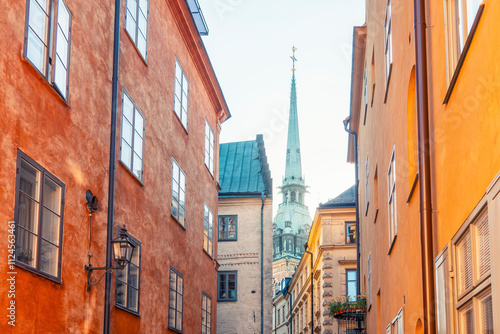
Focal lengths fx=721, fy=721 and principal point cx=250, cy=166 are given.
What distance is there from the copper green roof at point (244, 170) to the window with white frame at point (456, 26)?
2733 centimetres

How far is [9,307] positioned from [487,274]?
5.22m

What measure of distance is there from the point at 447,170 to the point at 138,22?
9.30m

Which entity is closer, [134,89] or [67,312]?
[67,312]

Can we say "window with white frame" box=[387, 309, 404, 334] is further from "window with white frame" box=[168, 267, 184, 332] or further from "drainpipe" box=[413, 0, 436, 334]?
"window with white frame" box=[168, 267, 184, 332]

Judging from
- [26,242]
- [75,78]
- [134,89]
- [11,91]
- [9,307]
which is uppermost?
[134,89]

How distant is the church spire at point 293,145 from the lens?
124812 millimetres

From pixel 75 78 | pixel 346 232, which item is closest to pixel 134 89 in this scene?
pixel 75 78

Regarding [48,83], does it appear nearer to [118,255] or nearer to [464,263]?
[118,255]

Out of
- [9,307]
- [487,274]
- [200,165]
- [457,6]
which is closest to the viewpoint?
[487,274]

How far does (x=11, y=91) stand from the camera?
8359 mm

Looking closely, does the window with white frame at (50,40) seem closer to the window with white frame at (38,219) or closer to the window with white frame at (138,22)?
the window with white frame at (38,219)

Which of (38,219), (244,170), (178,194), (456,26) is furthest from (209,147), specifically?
(456,26)

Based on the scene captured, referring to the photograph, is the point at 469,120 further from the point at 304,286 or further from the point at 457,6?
the point at 304,286

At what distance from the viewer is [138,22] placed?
48.2 ft
